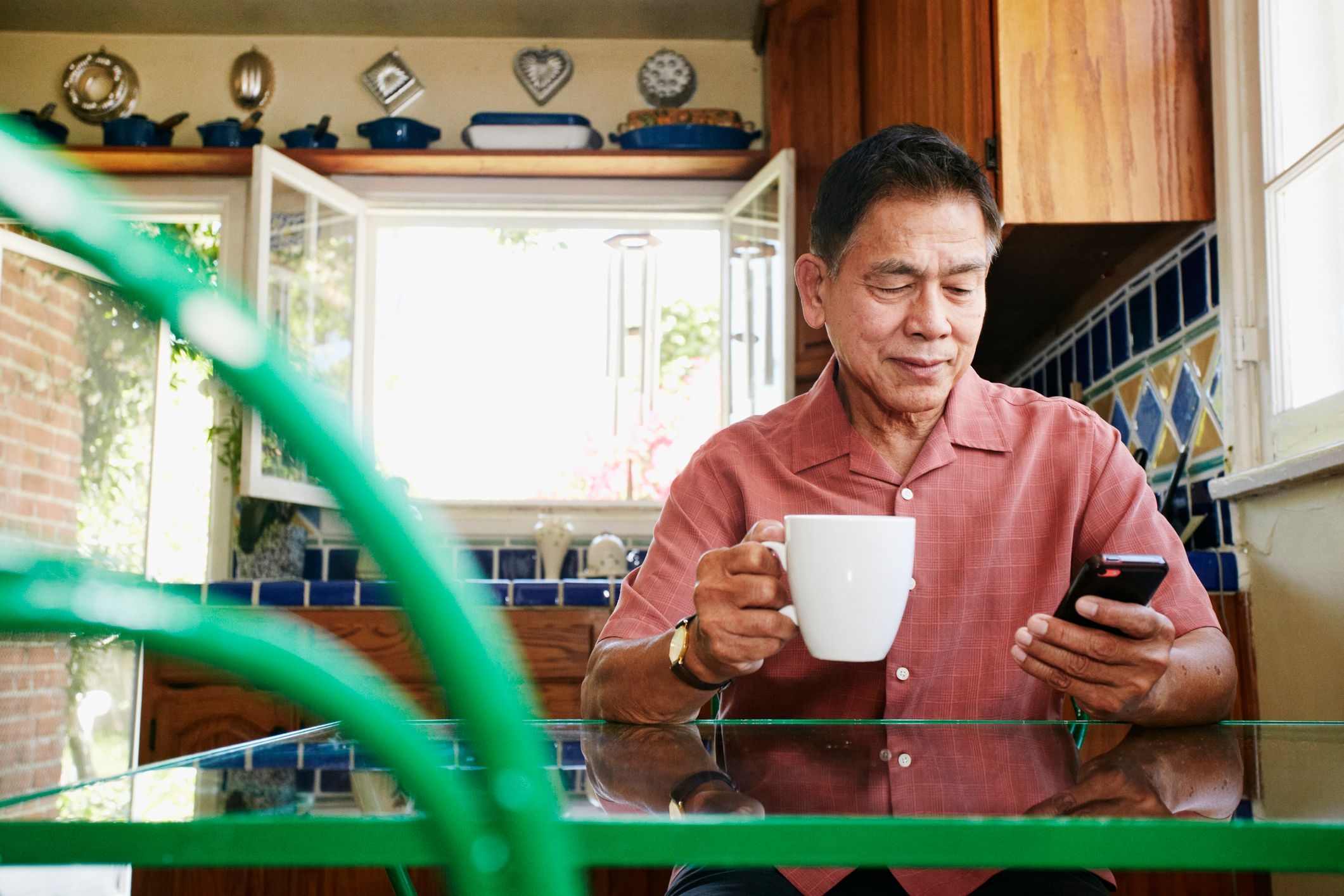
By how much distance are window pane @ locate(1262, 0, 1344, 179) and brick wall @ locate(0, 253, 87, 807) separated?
378 centimetres

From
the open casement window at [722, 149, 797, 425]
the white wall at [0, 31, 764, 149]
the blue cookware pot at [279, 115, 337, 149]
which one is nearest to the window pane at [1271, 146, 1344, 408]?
the open casement window at [722, 149, 797, 425]

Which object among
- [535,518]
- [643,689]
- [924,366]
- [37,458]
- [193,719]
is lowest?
[193,719]

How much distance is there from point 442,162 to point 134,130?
95 centimetres

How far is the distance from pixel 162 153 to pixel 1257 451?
3159 mm

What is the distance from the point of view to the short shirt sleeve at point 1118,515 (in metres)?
1.17

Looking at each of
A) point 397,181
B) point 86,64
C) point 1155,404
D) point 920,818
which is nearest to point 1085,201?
point 1155,404

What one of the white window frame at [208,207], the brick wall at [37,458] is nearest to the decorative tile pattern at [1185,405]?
the white window frame at [208,207]

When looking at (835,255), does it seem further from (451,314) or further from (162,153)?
(451,314)

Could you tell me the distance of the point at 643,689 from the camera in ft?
3.27

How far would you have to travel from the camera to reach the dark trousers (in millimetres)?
919

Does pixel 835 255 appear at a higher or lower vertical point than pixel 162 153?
lower

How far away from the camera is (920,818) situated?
0.40 m

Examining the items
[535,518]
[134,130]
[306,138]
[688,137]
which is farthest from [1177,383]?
[134,130]

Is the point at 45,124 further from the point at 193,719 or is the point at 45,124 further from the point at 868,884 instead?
the point at 868,884
